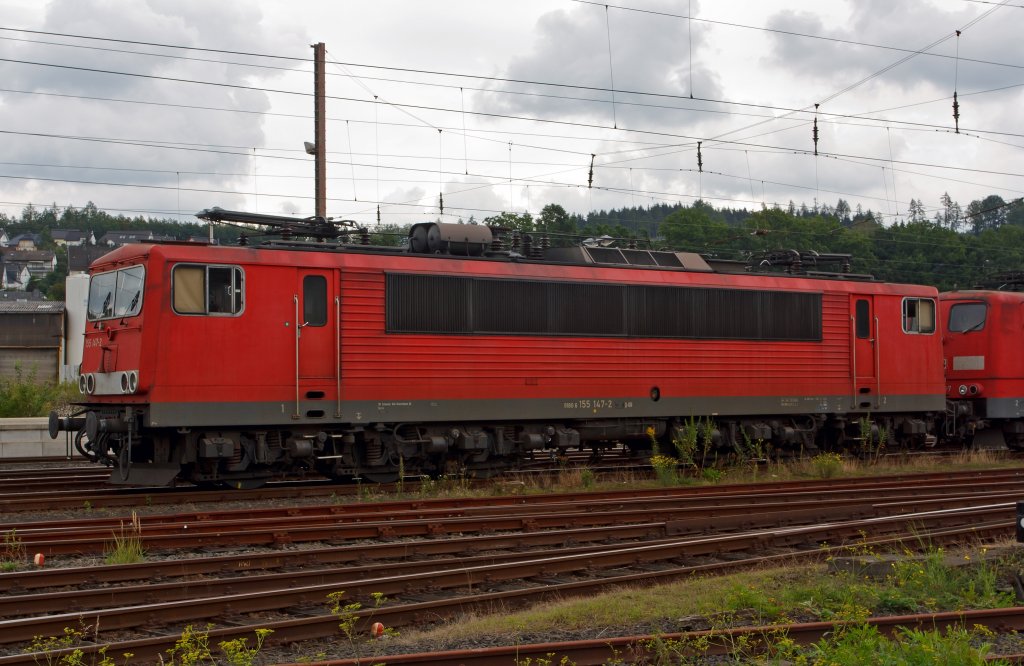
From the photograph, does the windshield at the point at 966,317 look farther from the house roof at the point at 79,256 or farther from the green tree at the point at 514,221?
the house roof at the point at 79,256

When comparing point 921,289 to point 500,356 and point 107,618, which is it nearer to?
point 500,356

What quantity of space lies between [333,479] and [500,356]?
12.3 feet

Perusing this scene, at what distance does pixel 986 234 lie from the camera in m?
64.0

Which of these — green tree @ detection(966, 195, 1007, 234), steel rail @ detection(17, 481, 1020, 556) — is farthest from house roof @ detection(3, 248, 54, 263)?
steel rail @ detection(17, 481, 1020, 556)

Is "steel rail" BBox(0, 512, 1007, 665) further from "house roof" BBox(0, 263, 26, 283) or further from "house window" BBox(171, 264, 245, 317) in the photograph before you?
"house roof" BBox(0, 263, 26, 283)

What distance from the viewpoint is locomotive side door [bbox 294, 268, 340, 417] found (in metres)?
16.1

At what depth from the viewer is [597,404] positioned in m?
18.9

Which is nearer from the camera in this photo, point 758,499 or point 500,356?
point 758,499

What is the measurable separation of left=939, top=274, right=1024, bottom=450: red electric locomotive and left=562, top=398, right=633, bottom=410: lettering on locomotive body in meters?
10.2

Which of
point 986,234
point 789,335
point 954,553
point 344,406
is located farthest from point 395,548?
point 986,234

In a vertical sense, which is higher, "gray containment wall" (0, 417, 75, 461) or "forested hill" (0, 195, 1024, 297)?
"forested hill" (0, 195, 1024, 297)

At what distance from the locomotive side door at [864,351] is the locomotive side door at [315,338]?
11811 mm

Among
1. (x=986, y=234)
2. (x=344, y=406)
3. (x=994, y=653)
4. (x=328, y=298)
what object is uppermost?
(x=986, y=234)

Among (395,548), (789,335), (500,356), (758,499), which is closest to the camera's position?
(395,548)
